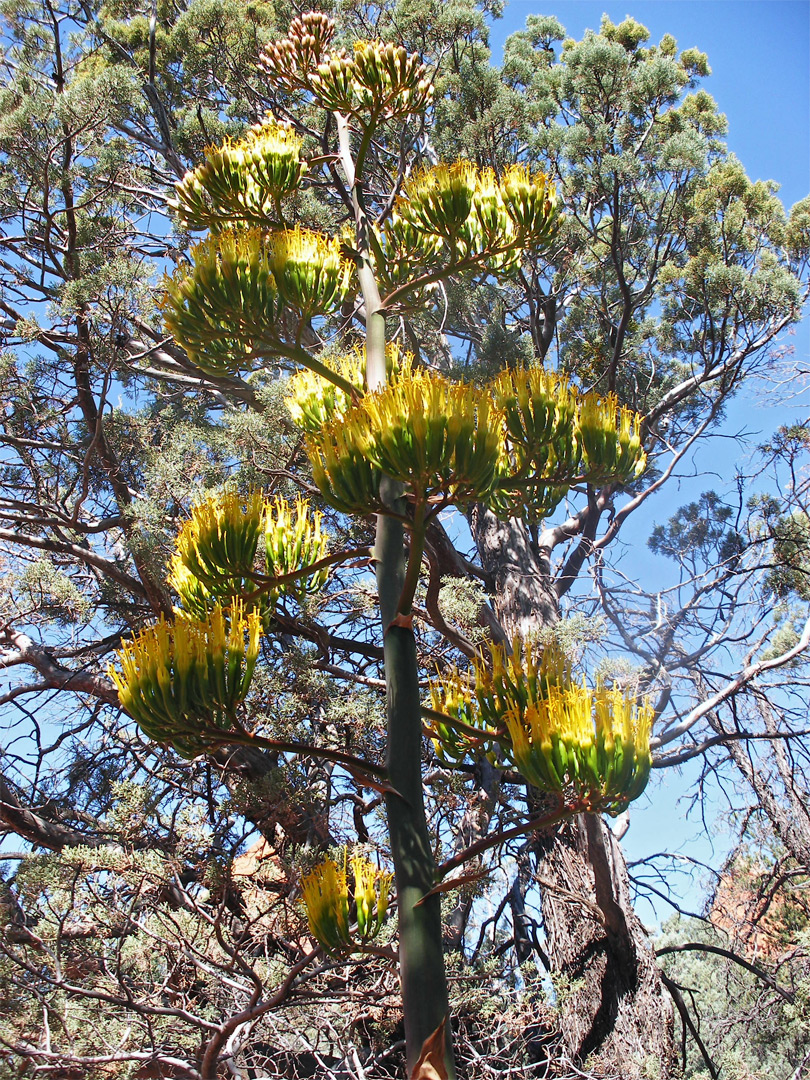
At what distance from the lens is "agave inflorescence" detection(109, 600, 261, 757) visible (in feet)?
7.41

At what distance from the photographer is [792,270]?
7.66 meters

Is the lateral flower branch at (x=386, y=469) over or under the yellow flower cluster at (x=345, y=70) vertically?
under

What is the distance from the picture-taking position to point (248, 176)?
362 centimetres

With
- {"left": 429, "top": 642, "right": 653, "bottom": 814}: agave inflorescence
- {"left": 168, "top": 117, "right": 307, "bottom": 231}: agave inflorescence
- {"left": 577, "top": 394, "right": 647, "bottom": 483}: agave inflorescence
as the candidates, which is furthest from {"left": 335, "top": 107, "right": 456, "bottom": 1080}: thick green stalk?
{"left": 168, "top": 117, "right": 307, "bottom": 231}: agave inflorescence

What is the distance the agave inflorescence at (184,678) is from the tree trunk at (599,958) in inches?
120

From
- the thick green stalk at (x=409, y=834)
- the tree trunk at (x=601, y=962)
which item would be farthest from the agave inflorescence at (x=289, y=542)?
the tree trunk at (x=601, y=962)

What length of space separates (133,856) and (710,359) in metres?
6.34

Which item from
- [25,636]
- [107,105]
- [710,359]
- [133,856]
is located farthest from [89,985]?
[710,359]

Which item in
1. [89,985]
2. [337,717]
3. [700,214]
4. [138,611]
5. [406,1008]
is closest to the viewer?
[406,1008]

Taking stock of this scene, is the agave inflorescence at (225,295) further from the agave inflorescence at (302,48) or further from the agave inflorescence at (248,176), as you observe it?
the agave inflorescence at (302,48)

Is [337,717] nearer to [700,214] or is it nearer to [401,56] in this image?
[401,56]

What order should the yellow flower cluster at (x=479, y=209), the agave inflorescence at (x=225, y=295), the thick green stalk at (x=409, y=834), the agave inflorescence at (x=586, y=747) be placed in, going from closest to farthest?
the thick green stalk at (x=409, y=834) → the agave inflorescence at (x=586, y=747) → the agave inflorescence at (x=225, y=295) → the yellow flower cluster at (x=479, y=209)

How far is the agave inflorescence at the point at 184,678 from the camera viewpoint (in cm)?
226

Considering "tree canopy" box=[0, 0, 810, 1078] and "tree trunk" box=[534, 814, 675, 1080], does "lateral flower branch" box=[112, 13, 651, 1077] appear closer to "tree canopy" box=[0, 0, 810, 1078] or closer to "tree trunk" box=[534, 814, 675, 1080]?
"tree canopy" box=[0, 0, 810, 1078]
